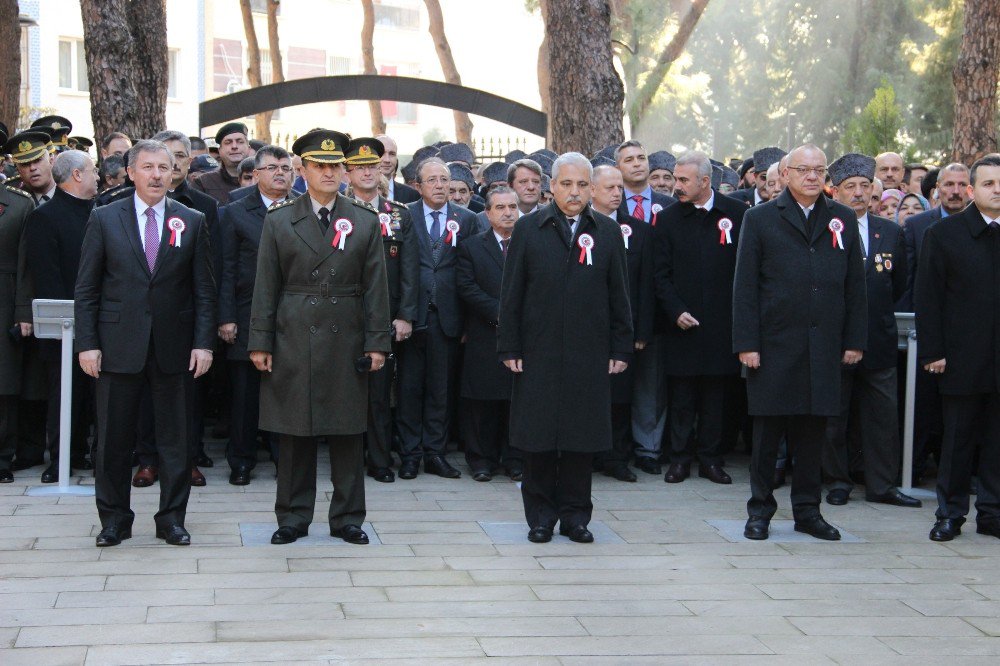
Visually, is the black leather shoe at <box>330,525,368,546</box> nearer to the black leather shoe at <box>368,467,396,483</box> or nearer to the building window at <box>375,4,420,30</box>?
the black leather shoe at <box>368,467,396,483</box>

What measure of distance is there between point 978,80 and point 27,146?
11.0 m

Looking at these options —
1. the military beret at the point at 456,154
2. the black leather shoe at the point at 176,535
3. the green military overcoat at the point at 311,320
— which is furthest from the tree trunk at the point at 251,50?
the black leather shoe at the point at 176,535

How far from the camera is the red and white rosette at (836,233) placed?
24.8 ft

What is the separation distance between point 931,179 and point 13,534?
27.1 feet

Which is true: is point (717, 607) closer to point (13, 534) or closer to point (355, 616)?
point (355, 616)

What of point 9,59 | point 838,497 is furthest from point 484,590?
point 9,59

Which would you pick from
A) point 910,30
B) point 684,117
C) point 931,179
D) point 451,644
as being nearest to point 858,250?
point 451,644

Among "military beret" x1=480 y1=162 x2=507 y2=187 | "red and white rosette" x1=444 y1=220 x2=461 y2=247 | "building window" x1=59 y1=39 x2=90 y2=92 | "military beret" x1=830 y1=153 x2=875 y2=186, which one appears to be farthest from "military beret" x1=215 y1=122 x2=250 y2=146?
"building window" x1=59 y1=39 x2=90 y2=92

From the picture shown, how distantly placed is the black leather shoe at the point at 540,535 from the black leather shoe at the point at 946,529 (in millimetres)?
2174

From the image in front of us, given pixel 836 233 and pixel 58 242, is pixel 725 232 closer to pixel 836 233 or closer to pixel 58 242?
pixel 836 233

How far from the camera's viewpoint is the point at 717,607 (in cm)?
608

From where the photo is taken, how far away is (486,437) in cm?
934

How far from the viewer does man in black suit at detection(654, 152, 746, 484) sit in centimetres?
914

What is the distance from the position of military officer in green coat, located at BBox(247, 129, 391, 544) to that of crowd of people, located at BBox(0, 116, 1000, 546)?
1 cm
